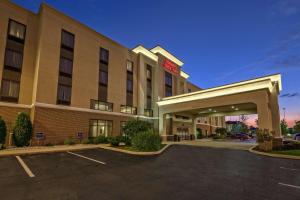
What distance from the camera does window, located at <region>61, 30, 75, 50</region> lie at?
25197 mm

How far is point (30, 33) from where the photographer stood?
23.7 m

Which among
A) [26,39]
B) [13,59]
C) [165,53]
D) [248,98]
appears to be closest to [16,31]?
[26,39]

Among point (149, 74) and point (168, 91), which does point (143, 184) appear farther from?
point (168, 91)

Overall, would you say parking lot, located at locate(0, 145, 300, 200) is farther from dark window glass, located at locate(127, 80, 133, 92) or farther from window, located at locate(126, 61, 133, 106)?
dark window glass, located at locate(127, 80, 133, 92)

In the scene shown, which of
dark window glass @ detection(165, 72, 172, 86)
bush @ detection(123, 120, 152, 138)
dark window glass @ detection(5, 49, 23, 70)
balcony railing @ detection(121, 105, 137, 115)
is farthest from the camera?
dark window glass @ detection(165, 72, 172, 86)

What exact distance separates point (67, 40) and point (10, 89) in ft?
31.8

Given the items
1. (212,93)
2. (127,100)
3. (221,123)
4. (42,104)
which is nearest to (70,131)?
(42,104)

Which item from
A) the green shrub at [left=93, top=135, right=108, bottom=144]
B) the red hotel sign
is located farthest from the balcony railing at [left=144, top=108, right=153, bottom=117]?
the green shrub at [left=93, top=135, right=108, bottom=144]

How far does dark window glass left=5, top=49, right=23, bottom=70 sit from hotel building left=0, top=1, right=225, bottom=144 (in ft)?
0.16

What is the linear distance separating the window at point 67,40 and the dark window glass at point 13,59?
210 inches

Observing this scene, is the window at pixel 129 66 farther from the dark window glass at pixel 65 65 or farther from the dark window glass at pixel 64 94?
the dark window glass at pixel 64 94

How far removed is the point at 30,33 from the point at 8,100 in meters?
9.21

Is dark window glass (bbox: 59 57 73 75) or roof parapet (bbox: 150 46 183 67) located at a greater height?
roof parapet (bbox: 150 46 183 67)

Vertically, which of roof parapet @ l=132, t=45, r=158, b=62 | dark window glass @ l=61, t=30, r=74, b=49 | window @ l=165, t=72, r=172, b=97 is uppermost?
roof parapet @ l=132, t=45, r=158, b=62
